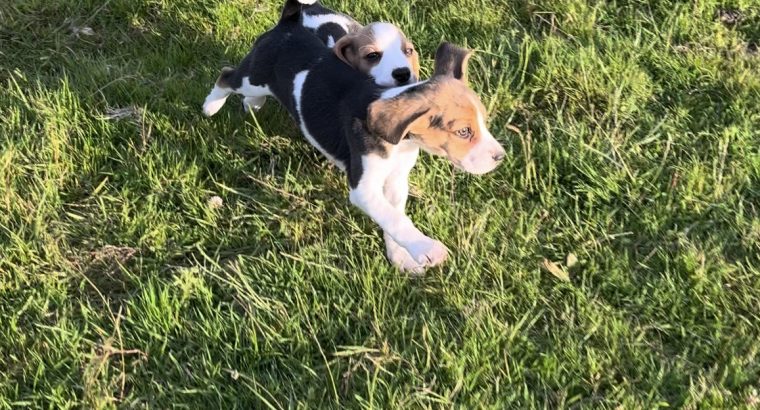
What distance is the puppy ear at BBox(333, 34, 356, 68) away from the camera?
2951mm

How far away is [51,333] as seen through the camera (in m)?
2.65

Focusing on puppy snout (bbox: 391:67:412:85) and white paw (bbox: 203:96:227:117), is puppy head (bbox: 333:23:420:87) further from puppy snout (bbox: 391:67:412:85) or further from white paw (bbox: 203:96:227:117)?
white paw (bbox: 203:96:227:117)

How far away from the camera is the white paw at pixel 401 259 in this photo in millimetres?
2758

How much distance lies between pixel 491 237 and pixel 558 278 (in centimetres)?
33

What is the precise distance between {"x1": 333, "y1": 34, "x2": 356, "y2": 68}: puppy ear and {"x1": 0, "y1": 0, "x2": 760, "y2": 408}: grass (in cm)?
60

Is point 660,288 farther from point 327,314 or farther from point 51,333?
point 51,333

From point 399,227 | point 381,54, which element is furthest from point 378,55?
point 399,227

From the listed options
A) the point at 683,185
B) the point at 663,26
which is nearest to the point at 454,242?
the point at 683,185

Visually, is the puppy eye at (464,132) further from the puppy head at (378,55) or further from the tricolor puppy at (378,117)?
the puppy head at (378,55)

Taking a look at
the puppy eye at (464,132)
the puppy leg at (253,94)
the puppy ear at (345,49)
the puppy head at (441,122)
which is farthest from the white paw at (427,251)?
the puppy leg at (253,94)

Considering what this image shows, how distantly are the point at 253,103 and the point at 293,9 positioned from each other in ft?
1.87

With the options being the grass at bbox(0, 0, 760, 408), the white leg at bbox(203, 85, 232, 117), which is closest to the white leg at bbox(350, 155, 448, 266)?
the grass at bbox(0, 0, 760, 408)

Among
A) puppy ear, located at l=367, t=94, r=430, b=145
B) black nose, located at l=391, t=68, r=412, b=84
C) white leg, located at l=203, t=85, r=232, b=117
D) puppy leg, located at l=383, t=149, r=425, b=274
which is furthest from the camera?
white leg, located at l=203, t=85, r=232, b=117

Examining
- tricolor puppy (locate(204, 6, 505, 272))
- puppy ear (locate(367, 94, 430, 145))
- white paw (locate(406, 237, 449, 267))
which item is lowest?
white paw (locate(406, 237, 449, 267))
